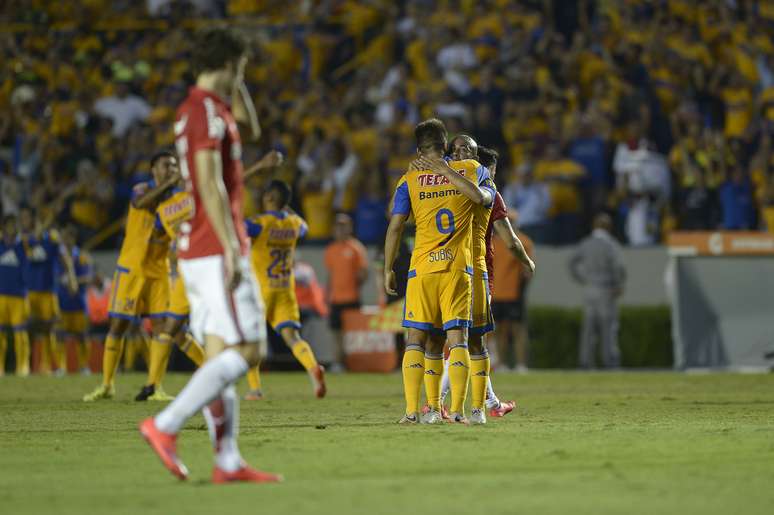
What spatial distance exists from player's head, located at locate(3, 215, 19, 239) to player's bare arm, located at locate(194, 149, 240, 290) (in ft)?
52.0

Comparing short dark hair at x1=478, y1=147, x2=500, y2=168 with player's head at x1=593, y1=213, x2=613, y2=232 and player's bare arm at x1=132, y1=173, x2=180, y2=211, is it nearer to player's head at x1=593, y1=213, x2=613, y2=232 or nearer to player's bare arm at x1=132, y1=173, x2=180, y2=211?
player's bare arm at x1=132, y1=173, x2=180, y2=211

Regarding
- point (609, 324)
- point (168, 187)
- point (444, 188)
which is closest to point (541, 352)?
point (609, 324)

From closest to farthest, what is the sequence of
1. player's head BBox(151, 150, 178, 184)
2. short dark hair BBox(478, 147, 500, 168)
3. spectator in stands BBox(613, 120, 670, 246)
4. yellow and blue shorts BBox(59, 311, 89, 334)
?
1. short dark hair BBox(478, 147, 500, 168)
2. player's head BBox(151, 150, 178, 184)
3. spectator in stands BBox(613, 120, 670, 246)
4. yellow and blue shorts BBox(59, 311, 89, 334)

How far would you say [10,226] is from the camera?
22.1m

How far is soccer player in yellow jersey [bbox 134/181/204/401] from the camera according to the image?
1355 centimetres

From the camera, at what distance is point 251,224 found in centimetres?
1443

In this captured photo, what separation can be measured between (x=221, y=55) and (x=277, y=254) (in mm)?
7612

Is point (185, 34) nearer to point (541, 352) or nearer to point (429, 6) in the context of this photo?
point (429, 6)

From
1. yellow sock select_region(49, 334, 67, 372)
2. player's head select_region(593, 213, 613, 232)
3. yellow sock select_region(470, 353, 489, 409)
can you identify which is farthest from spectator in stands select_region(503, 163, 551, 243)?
yellow sock select_region(470, 353, 489, 409)

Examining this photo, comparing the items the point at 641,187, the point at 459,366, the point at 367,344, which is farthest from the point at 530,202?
the point at 459,366

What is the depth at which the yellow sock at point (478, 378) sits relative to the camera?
10.8m

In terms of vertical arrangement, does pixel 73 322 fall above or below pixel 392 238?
below

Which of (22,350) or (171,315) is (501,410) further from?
(22,350)

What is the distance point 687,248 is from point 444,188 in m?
11.9
